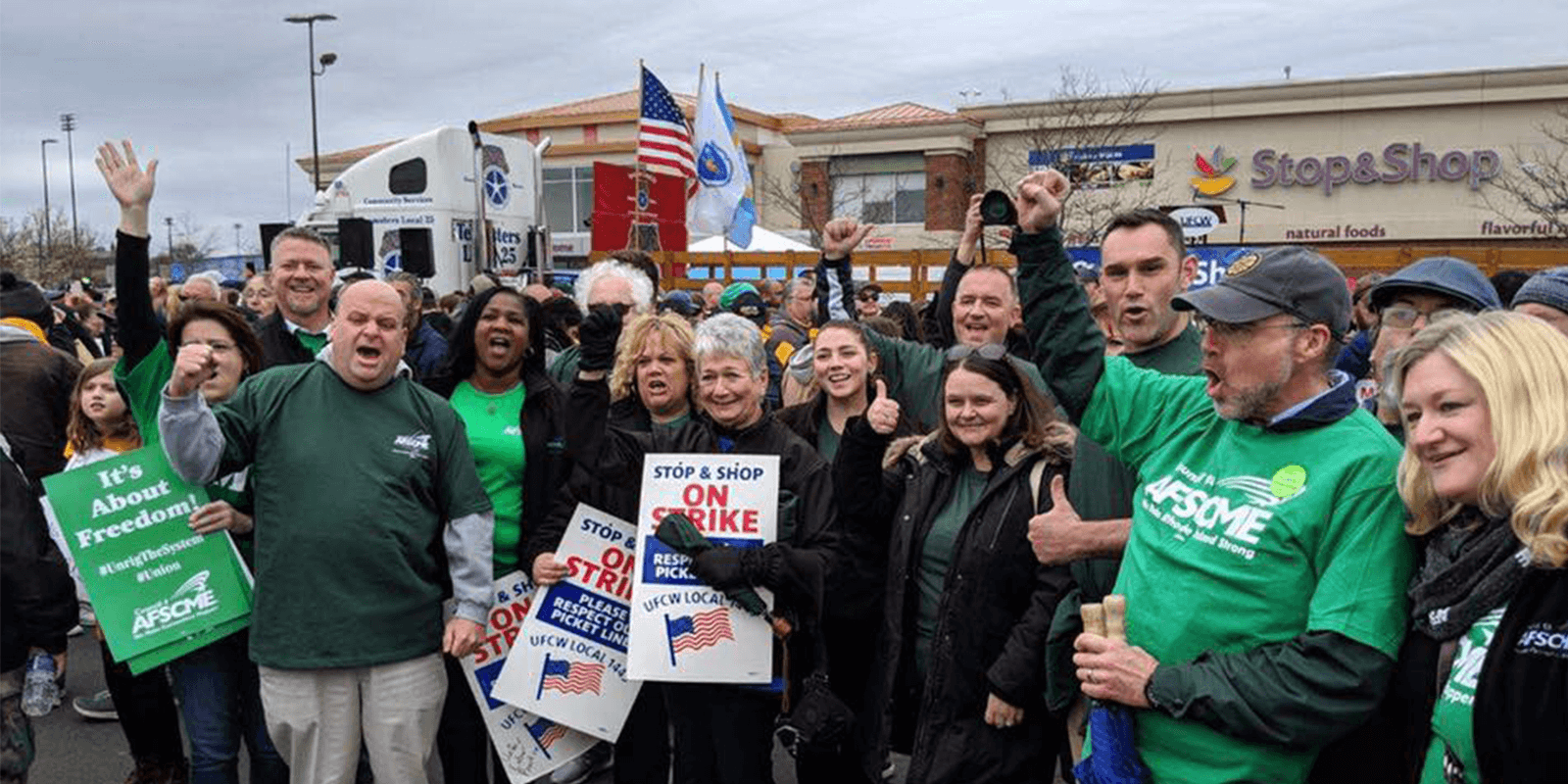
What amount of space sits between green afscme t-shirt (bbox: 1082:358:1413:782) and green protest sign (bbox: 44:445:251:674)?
310 centimetres

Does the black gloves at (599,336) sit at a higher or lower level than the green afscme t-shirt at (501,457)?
higher

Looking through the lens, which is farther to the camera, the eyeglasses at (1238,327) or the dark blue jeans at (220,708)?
the dark blue jeans at (220,708)

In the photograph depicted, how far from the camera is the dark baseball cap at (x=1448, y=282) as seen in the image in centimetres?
312

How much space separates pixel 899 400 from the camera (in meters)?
5.04

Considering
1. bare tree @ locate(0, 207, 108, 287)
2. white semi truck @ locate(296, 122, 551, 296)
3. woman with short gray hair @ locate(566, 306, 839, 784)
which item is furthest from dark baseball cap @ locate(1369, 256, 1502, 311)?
bare tree @ locate(0, 207, 108, 287)

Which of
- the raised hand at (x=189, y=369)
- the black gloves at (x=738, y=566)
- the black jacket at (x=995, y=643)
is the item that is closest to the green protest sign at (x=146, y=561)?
the raised hand at (x=189, y=369)

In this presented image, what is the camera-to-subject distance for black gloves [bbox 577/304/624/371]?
4.07 meters

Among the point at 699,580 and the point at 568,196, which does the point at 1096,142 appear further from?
the point at 699,580

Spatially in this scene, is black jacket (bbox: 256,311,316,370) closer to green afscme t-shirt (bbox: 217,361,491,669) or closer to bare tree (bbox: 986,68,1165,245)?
green afscme t-shirt (bbox: 217,361,491,669)

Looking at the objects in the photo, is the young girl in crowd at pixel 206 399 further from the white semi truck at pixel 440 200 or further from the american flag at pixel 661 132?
the white semi truck at pixel 440 200

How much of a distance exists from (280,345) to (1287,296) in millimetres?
3984

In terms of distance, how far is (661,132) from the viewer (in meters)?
15.4

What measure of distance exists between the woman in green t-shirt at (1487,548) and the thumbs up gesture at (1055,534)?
929 mm


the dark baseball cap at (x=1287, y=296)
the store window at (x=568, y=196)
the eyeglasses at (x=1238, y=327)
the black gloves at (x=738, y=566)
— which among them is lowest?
the black gloves at (x=738, y=566)
